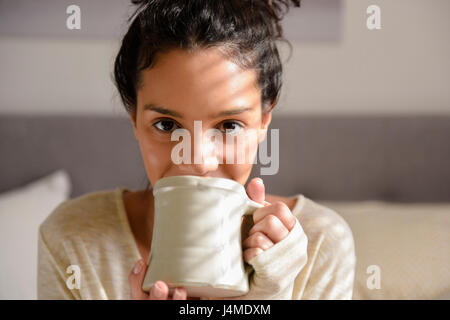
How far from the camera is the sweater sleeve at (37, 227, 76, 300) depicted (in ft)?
1.96

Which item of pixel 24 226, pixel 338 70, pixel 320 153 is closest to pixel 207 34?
pixel 338 70

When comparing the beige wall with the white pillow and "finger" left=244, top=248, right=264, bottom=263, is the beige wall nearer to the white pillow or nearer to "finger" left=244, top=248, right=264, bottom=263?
the white pillow

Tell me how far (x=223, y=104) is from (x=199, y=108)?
0.07ft

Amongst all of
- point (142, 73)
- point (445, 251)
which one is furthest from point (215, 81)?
point (445, 251)

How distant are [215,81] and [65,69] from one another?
36 centimetres

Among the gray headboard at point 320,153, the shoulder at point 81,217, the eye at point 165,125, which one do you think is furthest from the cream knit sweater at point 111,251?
the eye at point 165,125

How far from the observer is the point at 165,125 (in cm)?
42

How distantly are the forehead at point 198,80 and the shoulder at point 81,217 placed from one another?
241mm

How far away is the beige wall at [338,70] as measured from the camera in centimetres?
55

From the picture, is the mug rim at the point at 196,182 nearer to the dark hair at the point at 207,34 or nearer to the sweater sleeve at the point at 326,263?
the dark hair at the point at 207,34

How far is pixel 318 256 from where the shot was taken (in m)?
0.59

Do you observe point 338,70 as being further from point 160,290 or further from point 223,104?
point 160,290

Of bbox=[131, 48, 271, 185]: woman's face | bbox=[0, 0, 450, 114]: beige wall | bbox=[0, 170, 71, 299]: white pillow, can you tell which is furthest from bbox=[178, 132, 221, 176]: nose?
bbox=[0, 170, 71, 299]: white pillow

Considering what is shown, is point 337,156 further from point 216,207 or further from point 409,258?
point 216,207
